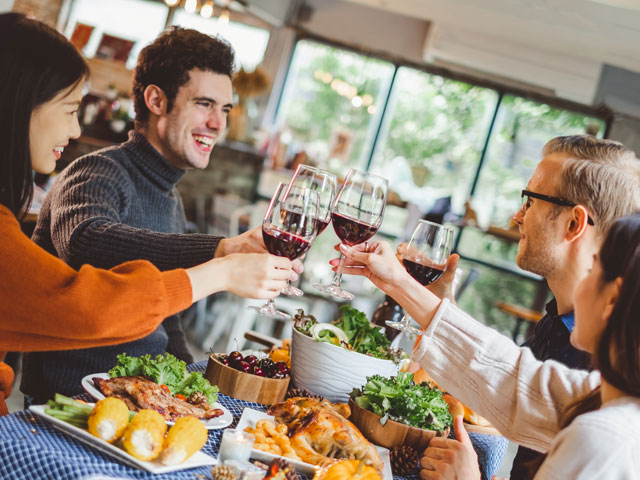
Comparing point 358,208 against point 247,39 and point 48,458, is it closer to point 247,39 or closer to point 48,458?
point 48,458

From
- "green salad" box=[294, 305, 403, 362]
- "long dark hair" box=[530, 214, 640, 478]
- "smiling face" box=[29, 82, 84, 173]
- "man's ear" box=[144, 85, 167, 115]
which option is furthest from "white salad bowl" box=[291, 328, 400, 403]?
"man's ear" box=[144, 85, 167, 115]

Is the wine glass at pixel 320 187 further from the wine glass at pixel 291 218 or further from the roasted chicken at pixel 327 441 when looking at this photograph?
the roasted chicken at pixel 327 441

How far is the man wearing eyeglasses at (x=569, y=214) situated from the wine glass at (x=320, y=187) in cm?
76

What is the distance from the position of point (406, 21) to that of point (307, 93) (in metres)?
1.44

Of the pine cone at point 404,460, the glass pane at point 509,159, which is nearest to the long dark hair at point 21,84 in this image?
the pine cone at point 404,460

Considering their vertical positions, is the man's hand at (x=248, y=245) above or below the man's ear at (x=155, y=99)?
below

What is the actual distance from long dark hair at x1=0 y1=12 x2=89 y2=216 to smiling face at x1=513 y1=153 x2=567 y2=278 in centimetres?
131

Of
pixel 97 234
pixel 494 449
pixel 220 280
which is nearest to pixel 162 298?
pixel 220 280

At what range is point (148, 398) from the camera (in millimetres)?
1123

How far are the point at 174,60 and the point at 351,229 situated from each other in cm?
98

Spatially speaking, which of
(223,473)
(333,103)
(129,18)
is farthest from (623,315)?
(129,18)

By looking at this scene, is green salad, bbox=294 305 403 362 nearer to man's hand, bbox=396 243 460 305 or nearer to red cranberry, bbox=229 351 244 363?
red cranberry, bbox=229 351 244 363

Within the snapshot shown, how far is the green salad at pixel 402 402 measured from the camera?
136cm

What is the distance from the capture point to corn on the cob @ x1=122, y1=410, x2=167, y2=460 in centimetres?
95
